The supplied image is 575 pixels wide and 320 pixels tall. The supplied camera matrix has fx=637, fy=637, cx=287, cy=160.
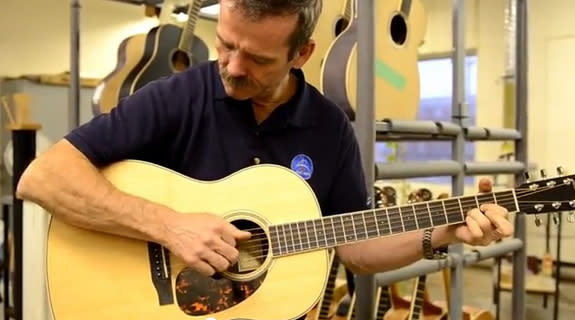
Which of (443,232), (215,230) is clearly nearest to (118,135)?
(215,230)

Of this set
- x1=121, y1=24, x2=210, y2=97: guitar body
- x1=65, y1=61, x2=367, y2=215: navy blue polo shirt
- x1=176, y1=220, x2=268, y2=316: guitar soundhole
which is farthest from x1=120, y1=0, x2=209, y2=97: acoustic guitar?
x1=176, y1=220, x2=268, y2=316: guitar soundhole

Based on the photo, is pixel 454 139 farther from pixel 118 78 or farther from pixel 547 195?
pixel 118 78

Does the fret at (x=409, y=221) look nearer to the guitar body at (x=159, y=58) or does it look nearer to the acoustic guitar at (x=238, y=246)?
the acoustic guitar at (x=238, y=246)

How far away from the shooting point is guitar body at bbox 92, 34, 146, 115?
262 cm

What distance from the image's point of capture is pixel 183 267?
4.26ft

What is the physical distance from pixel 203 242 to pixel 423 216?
0.46m

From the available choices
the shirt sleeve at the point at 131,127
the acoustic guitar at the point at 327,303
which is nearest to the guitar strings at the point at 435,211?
the shirt sleeve at the point at 131,127

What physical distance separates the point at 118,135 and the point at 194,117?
18 cm

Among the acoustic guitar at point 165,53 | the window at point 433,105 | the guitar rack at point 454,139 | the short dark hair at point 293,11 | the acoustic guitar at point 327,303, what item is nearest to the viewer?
the short dark hair at point 293,11

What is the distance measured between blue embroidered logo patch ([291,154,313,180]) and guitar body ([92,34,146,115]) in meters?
1.37

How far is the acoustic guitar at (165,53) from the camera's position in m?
2.64

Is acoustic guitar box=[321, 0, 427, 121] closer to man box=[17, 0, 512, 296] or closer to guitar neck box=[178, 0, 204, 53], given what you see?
man box=[17, 0, 512, 296]

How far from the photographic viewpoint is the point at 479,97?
5555mm

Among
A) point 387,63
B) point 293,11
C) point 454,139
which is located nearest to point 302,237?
point 293,11
